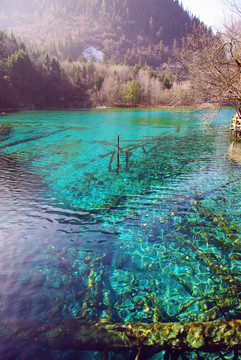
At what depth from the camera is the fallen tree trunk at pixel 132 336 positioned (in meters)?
3.42

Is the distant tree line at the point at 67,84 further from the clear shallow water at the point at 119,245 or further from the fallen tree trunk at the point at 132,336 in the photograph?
the fallen tree trunk at the point at 132,336

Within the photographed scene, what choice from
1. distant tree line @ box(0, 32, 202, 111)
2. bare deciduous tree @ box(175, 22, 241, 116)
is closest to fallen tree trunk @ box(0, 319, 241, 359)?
bare deciduous tree @ box(175, 22, 241, 116)

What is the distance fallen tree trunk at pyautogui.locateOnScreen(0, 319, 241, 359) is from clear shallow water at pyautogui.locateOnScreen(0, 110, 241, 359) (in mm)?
171

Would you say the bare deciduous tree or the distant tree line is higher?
the distant tree line

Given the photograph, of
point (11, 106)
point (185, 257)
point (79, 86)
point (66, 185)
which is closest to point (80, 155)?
point (66, 185)

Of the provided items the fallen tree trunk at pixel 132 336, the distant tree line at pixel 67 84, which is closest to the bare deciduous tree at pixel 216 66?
the fallen tree trunk at pixel 132 336

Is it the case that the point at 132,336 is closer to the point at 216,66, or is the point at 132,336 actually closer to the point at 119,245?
the point at 119,245

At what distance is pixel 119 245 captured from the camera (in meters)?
6.12

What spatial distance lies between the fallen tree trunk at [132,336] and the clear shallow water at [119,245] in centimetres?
17

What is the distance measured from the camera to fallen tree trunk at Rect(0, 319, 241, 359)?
3.42 meters

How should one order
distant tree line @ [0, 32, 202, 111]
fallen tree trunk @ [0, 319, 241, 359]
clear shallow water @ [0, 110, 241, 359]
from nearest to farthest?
fallen tree trunk @ [0, 319, 241, 359] < clear shallow water @ [0, 110, 241, 359] < distant tree line @ [0, 32, 202, 111]

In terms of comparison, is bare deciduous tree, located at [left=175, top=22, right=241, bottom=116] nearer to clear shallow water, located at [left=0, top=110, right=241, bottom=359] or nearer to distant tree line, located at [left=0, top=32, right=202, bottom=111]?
clear shallow water, located at [left=0, top=110, right=241, bottom=359]

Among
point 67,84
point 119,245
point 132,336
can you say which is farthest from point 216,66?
point 67,84

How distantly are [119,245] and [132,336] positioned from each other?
266 cm
